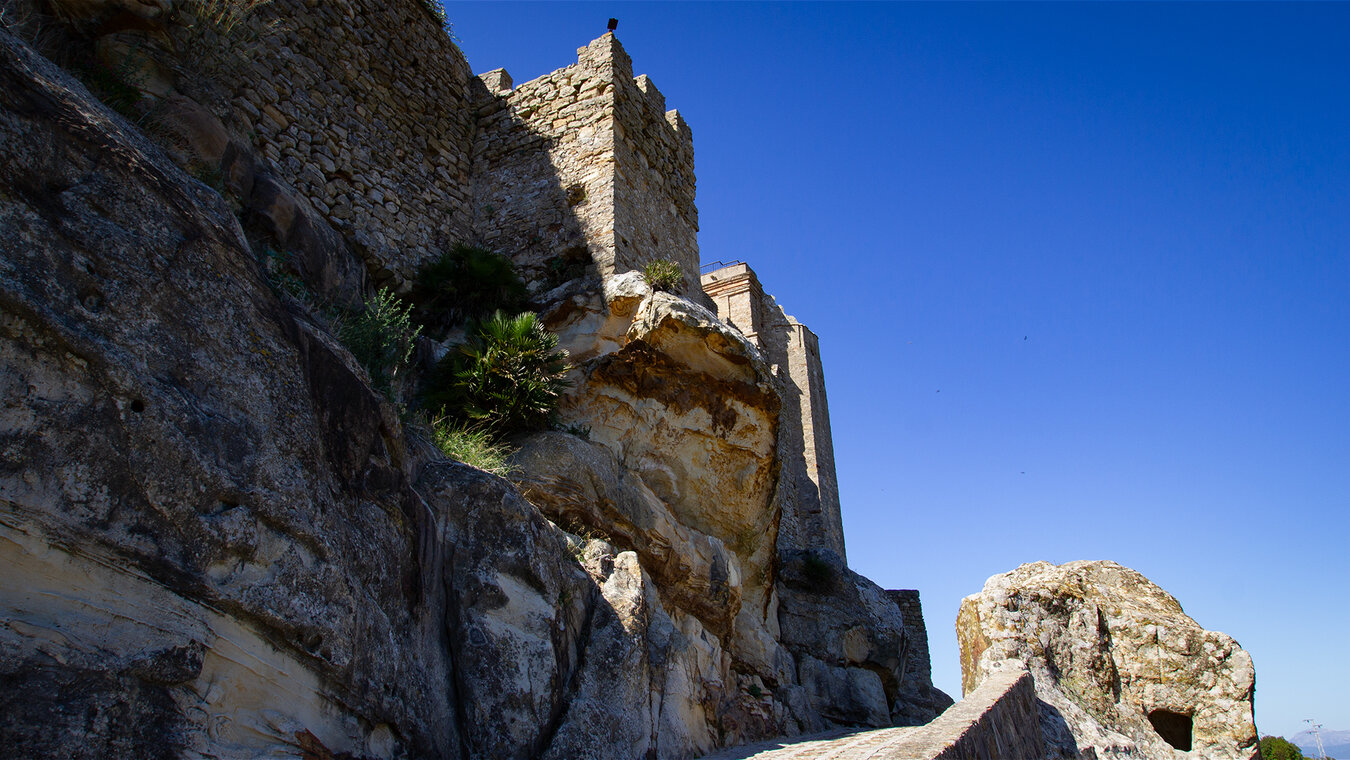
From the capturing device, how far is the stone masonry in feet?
62.2

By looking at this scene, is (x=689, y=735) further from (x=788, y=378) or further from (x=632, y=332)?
(x=788, y=378)

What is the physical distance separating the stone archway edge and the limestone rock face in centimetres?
27

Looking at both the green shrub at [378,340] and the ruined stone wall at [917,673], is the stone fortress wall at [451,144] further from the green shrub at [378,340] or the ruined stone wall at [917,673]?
the ruined stone wall at [917,673]

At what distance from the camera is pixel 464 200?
1088 cm

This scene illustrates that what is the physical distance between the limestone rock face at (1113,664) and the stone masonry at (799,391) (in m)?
11.3

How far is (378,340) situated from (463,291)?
2619mm

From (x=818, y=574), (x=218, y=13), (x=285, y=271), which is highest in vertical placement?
(x=218, y=13)

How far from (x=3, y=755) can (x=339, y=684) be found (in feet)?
4.47

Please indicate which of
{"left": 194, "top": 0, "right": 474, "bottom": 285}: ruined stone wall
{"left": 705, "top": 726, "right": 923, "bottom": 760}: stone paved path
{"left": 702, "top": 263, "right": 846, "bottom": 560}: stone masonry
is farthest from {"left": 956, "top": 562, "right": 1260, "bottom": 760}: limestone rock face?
{"left": 702, "top": 263, "right": 846, "bottom": 560}: stone masonry

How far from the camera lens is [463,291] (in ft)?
30.8

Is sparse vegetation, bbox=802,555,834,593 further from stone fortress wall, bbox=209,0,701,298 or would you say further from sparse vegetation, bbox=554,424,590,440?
sparse vegetation, bbox=554,424,590,440

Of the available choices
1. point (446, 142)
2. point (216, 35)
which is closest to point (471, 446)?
point (216, 35)

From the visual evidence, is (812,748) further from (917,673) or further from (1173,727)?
(917,673)

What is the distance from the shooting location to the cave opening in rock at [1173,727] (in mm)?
5719
